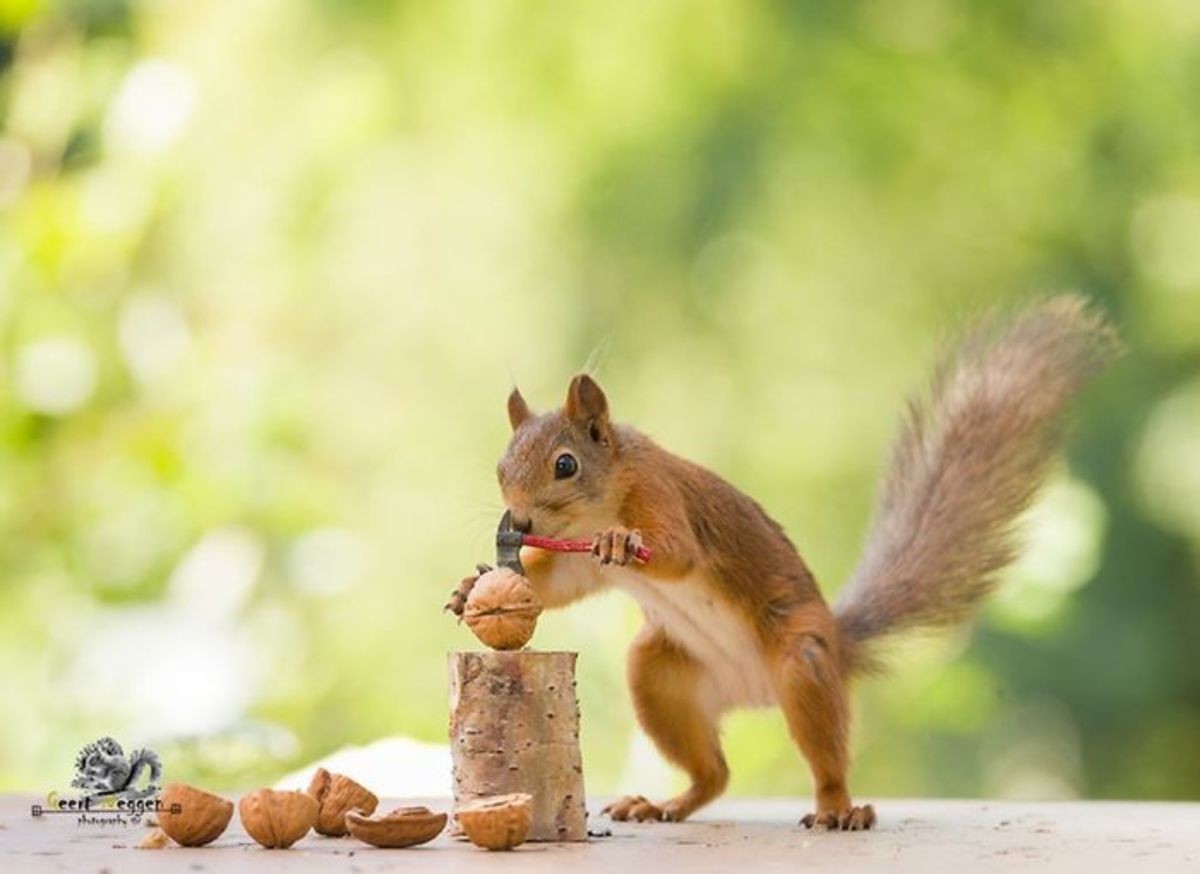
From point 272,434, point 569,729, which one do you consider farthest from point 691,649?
point 272,434

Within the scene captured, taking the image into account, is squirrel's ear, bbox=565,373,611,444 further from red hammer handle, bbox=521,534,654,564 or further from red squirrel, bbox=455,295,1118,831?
red hammer handle, bbox=521,534,654,564

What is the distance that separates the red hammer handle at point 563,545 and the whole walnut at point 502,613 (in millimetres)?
116

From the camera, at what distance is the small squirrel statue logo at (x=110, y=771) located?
2.47 meters

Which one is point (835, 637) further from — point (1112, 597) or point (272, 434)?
point (1112, 597)

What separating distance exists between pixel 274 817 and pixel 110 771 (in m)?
0.42

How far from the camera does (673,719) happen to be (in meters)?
2.74

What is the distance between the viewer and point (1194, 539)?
5.00 meters

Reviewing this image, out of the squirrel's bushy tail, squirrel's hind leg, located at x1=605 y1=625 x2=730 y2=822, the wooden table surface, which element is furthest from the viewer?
the squirrel's bushy tail

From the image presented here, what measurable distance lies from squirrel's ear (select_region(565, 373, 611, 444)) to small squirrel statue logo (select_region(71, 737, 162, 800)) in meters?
0.63

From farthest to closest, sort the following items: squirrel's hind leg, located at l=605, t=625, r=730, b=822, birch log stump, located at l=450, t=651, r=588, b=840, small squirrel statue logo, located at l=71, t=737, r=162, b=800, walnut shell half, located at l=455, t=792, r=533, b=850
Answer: squirrel's hind leg, located at l=605, t=625, r=730, b=822
small squirrel statue logo, located at l=71, t=737, r=162, b=800
birch log stump, located at l=450, t=651, r=588, b=840
walnut shell half, located at l=455, t=792, r=533, b=850

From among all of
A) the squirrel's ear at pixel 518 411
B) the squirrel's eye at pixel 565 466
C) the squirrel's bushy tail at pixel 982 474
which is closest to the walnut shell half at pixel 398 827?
the squirrel's eye at pixel 565 466

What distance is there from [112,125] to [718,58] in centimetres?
165

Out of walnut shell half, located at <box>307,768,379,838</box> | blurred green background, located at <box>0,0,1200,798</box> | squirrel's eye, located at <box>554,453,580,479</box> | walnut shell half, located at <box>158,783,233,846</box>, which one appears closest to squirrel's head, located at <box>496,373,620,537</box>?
squirrel's eye, located at <box>554,453,580,479</box>

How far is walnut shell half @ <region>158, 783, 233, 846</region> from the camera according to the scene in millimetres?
2143
